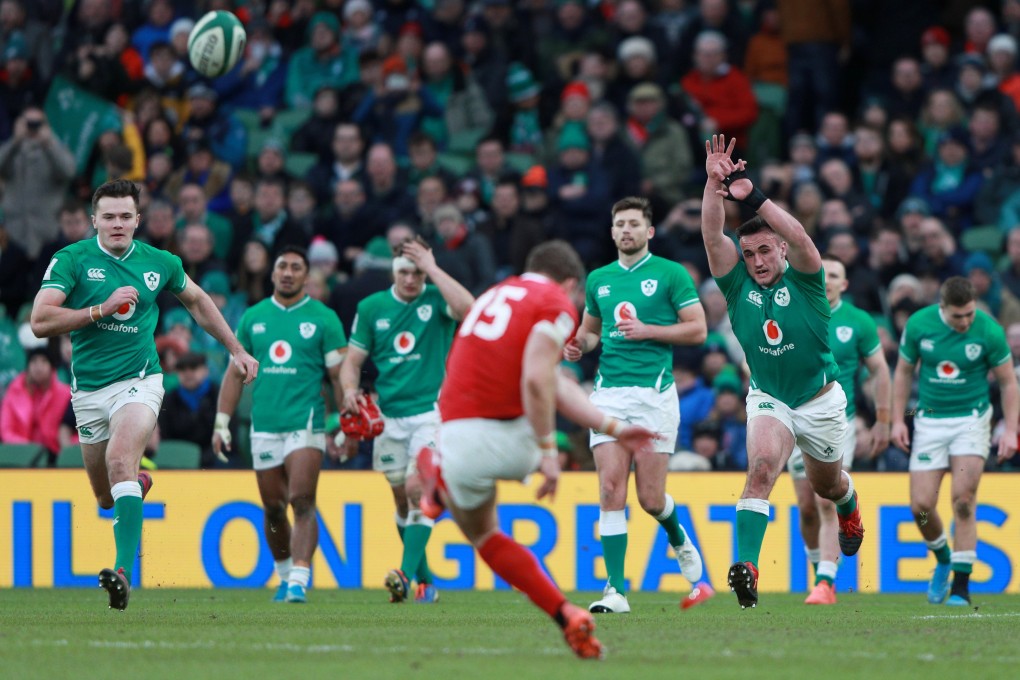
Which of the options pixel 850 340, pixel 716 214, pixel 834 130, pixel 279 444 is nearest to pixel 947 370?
pixel 850 340

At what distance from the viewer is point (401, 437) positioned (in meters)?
13.7

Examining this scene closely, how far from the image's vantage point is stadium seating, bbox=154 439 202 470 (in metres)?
16.5

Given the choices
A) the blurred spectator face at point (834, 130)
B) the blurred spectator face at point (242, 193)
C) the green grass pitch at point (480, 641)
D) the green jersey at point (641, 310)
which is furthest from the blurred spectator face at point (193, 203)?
the green jersey at point (641, 310)

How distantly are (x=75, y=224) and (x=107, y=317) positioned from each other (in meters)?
8.36

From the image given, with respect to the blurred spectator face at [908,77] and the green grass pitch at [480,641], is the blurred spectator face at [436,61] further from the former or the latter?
the green grass pitch at [480,641]

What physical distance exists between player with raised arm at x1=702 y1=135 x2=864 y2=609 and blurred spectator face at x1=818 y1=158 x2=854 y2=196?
27.6 ft

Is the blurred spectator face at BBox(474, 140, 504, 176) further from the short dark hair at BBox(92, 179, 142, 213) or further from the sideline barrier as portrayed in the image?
the short dark hair at BBox(92, 179, 142, 213)

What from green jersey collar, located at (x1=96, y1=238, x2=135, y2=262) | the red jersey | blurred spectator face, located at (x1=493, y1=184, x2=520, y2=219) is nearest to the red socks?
the red jersey

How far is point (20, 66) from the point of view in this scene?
21594mm

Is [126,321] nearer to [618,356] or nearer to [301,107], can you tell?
[618,356]

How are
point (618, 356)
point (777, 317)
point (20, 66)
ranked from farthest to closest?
point (20, 66) < point (618, 356) < point (777, 317)

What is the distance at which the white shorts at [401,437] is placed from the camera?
13656mm

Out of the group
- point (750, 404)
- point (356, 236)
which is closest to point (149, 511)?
point (356, 236)

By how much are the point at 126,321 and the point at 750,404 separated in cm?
431
